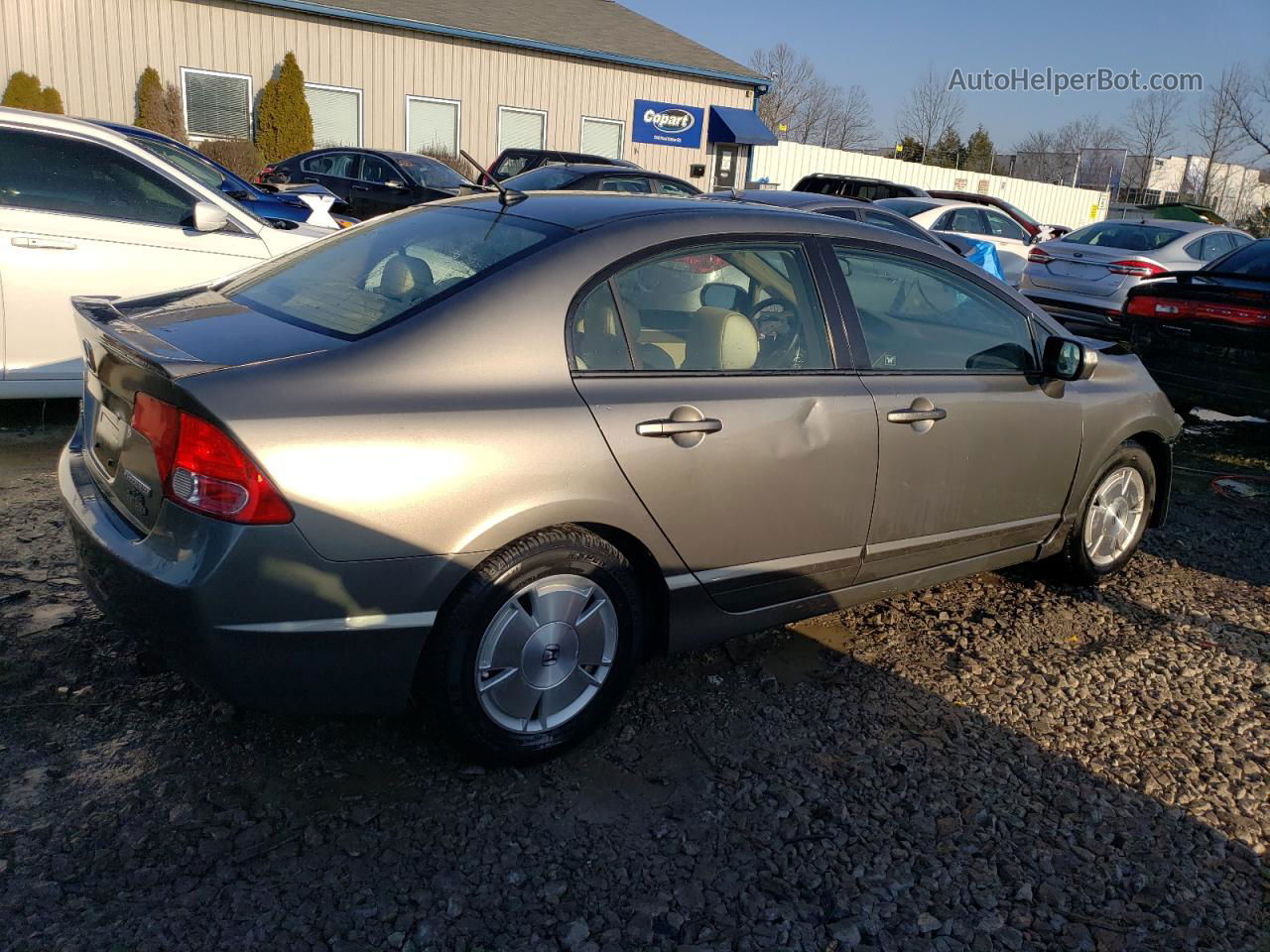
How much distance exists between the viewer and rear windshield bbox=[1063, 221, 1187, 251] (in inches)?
510

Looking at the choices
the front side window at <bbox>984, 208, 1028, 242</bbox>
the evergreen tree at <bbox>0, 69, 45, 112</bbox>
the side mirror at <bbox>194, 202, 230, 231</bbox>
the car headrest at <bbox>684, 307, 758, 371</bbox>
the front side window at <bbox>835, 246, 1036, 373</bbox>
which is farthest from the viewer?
the evergreen tree at <bbox>0, 69, 45, 112</bbox>

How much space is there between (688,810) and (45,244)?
4.71m

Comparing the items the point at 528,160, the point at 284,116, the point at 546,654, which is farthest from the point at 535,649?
the point at 284,116

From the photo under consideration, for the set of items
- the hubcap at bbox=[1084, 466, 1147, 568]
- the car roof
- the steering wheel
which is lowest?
the hubcap at bbox=[1084, 466, 1147, 568]

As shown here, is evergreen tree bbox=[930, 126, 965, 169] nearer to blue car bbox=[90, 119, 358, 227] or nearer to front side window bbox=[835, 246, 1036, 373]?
blue car bbox=[90, 119, 358, 227]

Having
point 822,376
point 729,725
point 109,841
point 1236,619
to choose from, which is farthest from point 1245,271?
point 109,841

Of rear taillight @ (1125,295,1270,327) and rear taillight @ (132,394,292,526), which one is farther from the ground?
rear taillight @ (1125,295,1270,327)

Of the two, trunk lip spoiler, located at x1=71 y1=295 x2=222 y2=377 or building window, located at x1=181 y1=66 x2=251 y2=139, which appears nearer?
trunk lip spoiler, located at x1=71 y1=295 x2=222 y2=377

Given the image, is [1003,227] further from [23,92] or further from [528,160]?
[23,92]

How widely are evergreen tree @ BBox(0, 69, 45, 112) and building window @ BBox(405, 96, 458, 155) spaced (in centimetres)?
734

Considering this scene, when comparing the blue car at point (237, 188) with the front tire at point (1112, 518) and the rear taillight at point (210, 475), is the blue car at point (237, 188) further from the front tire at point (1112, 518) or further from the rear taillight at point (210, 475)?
the rear taillight at point (210, 475)

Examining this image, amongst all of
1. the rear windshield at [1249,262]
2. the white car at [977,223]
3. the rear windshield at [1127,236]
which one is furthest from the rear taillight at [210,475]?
the rear windshield at [1127,236]

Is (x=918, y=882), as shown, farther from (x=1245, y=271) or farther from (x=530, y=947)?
(x=1245, y=271)

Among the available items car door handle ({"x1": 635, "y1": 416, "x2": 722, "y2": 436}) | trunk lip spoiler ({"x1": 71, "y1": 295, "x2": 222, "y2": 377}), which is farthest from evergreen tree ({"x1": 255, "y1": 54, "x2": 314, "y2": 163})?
car door handle ({"x1": 635, "y1": 416, "x2": 722, "y2": 436})
